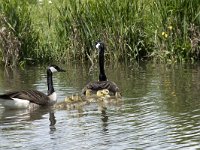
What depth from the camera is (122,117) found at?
11148mm

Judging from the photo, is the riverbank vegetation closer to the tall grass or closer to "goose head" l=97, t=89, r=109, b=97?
the tall grass

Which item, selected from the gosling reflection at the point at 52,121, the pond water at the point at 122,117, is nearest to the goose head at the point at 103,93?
the pond water at the point at 122,117

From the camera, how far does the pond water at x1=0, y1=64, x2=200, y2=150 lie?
936 centimetres

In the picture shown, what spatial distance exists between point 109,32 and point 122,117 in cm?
683

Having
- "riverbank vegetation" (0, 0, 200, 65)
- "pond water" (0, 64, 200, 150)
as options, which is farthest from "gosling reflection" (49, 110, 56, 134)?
"riverbank vegetation" (0, 0, 200, 65)

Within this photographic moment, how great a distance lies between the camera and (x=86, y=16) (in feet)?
60.0

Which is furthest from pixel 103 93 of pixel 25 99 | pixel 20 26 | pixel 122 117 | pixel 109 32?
pixel 20 26

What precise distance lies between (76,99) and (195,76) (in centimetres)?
373

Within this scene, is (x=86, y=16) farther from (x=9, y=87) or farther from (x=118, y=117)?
(x=118, y=117)

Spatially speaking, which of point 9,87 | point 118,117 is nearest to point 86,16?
point 9,87

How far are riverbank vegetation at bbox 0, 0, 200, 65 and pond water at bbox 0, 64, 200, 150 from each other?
910 millimetres

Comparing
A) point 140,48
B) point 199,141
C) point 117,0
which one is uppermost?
point 117,0

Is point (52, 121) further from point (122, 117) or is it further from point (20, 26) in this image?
point (20, 26)

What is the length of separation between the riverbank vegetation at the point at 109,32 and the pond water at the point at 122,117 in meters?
0.91
